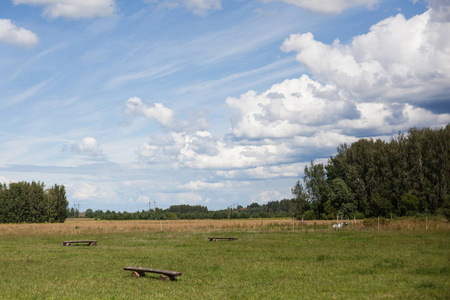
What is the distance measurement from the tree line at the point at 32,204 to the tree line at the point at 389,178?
71798 millimetres

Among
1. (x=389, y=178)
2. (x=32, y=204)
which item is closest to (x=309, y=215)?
(x=389, y=178)

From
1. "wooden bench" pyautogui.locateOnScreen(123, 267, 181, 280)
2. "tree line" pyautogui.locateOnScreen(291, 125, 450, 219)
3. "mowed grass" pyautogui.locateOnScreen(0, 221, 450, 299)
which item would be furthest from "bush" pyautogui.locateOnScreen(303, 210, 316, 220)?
"wooden bench" pyautogui.locateOnScreen(123, 267, 181, 280)

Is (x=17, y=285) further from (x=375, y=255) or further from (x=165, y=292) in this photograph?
(x=375, y=255)

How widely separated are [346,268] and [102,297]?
1033cm

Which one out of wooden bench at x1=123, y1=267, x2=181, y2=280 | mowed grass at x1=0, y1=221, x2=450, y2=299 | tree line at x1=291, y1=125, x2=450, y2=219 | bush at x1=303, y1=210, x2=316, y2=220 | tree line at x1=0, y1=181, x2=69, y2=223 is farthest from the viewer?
tree line at x1=0, y1=181, x2=69, y2=223

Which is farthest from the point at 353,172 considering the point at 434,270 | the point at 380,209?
the point at 434,270

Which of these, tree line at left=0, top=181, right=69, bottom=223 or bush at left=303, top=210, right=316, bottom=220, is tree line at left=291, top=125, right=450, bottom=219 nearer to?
bush at left=303, top=210, right=316, bottom=220

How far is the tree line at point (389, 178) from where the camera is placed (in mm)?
71375

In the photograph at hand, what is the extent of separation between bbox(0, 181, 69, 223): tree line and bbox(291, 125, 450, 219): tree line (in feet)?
236

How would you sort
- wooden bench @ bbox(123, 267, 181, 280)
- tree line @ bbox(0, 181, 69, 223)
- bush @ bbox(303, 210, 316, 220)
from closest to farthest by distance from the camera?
1. wooden bench @ bbox(123, 267, 181, 280)
2. bush @ bbox(303, 210, 316, 220)
3. tree line @ bbox(0, 181, 69, 223)

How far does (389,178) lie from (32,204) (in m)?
97.4

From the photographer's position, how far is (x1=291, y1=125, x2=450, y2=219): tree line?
234 feet

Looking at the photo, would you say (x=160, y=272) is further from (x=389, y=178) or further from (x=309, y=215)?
(x=309, y=215)

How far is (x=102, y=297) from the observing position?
13078 millimetres
